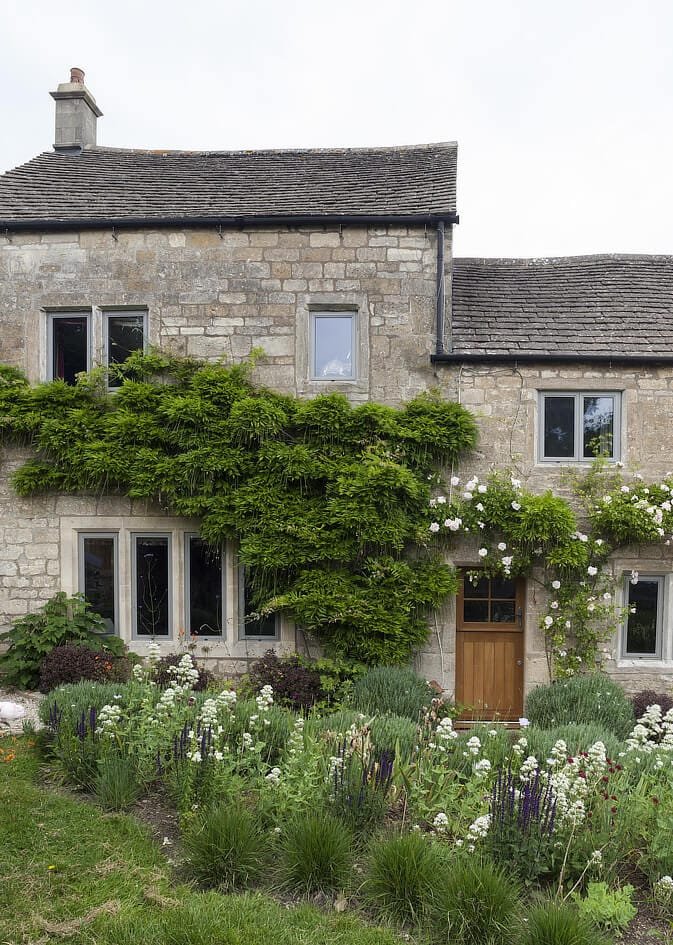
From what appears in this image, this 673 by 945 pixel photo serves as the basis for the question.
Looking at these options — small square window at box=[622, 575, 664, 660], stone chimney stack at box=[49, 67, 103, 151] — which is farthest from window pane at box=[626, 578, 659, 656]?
stone chimney stack at box=[49, 67, 103, 151]

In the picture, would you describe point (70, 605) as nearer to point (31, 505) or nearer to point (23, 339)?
point (31, 505)

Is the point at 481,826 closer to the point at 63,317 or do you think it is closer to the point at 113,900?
the point at 113,900

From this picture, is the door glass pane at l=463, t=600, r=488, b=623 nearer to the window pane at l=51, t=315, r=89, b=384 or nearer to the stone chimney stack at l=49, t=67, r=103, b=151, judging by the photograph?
the window pane at l=51, t=315, r=89, b=384

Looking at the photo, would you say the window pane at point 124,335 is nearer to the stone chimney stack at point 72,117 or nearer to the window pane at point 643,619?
the stone chimney stack at point 72,117

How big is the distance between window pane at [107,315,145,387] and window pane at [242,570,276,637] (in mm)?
3585

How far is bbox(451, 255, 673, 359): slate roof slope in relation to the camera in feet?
28.7

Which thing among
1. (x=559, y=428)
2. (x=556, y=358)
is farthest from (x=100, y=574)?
(x=556, y=358)

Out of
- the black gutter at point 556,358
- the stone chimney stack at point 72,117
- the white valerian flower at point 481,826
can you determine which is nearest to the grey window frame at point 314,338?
the black gutter at point 556,358

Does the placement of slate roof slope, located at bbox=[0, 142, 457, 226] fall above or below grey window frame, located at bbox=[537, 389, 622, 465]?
above

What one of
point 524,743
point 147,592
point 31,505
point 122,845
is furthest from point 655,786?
point 31,505

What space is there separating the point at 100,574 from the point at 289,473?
319cm

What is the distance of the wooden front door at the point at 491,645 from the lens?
28.6 ft

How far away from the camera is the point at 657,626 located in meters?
8.74

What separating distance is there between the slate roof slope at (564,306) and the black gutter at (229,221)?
1.51 metres
